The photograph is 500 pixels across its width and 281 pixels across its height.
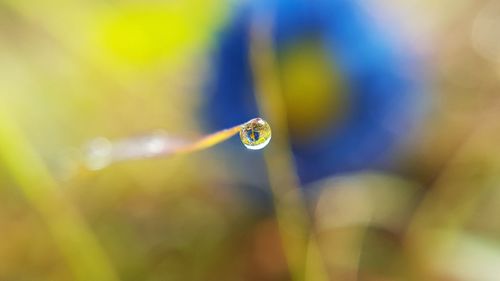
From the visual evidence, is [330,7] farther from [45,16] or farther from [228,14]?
[45,16]

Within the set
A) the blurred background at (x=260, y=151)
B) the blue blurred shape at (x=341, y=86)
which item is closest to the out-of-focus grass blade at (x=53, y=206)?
the blurred background at (x=260, y=151)

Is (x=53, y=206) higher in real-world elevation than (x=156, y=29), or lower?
lower

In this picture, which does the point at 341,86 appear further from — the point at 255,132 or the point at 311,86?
the point at 255,132

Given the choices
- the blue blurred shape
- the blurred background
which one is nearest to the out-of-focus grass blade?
the blurred background

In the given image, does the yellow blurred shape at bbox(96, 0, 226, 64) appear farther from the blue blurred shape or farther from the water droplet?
the water droplet

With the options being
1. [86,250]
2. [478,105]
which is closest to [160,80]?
[86,250]

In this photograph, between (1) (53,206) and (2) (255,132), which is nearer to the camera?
(2) (255,132)

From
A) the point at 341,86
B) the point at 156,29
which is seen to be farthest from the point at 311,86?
the point at 156,29
